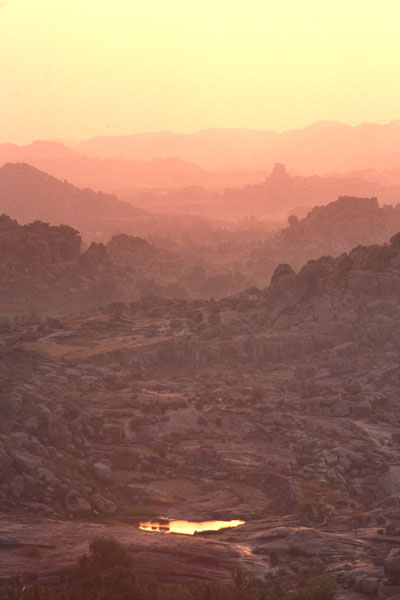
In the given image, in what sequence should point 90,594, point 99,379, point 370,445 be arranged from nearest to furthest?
1. point 90,594
2. point 370,445
3. point 99,379

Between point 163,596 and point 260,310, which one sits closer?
point 163,596

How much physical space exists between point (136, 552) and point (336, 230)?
131686 millimetres

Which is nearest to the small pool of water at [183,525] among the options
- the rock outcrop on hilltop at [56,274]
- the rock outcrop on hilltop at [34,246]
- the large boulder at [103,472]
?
the large boulder at [103,472]

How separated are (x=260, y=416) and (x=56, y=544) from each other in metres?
19.6

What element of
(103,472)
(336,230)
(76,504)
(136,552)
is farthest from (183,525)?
(336,230)

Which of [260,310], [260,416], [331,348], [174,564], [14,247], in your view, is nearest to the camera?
[174,564]

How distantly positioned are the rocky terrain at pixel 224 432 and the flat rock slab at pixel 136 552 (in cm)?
7

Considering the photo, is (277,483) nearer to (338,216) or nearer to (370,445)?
(370,445)

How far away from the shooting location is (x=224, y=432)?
40.8 m

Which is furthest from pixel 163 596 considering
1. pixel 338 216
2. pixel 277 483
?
pixel 338 216

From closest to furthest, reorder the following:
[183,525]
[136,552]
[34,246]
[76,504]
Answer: [136,552] → [76,504] → [183,525] → [34,246]

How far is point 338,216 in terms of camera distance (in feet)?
504

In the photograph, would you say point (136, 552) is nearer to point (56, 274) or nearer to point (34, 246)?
point (56, 274)

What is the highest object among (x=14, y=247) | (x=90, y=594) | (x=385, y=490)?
(x=14, y=247)
